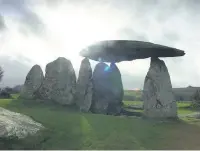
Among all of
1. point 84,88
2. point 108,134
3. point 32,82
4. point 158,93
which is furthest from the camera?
point 32,82

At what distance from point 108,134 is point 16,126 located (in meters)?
7.37

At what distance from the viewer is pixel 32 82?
139 feet

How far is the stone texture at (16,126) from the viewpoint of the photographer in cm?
2183

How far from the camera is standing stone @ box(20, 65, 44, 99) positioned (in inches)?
1642

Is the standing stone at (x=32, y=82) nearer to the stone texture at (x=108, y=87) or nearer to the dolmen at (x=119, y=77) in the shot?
the dolmen at (x=119, y=77)

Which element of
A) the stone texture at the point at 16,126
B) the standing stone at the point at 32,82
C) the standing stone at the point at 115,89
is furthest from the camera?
the standing stone at the point at 115,89

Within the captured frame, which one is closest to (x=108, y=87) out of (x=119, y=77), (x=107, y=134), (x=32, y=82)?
(x=119, y=77)

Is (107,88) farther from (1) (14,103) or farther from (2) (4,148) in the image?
(2) (4,148)

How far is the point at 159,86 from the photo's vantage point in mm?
34500

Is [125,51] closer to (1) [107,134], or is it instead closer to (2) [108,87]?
(2) [108,87]

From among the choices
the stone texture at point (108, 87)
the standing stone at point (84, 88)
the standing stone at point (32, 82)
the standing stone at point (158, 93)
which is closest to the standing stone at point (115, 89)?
the stone texture at point (108, 87)

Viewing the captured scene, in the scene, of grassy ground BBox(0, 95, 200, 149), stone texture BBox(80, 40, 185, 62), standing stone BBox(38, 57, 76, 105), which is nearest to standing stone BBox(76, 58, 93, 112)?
standing stone BBox(38, 57, 76, 105)

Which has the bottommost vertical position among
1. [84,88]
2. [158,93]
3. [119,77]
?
[158,93]

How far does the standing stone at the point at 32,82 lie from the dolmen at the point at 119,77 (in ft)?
23.0
